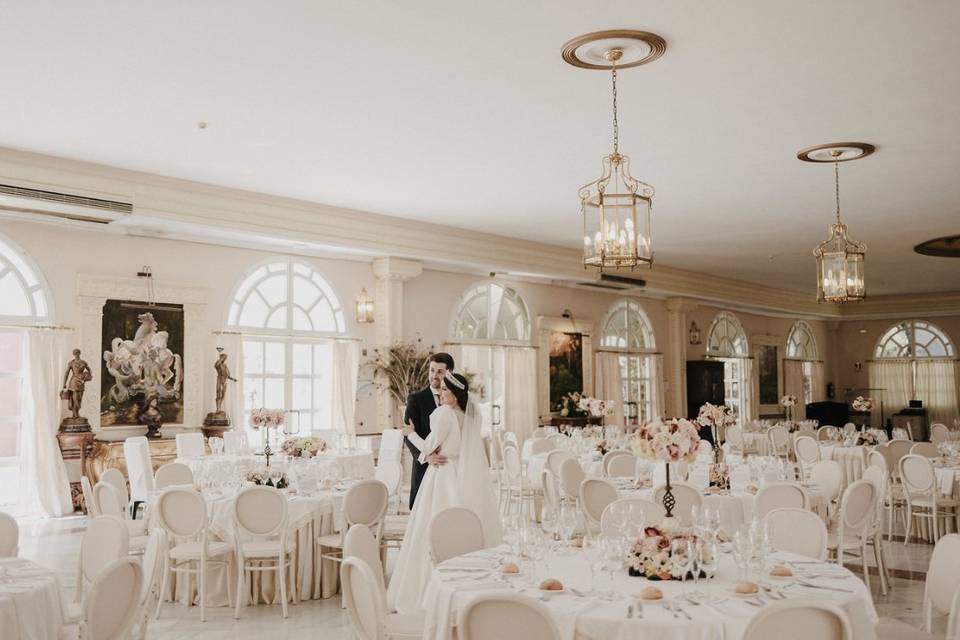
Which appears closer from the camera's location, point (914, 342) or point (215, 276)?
point (215, 276)

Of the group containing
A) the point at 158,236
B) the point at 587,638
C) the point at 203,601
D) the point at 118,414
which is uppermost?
the point at 158,236

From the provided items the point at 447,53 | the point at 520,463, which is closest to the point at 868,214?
the point at 520,463

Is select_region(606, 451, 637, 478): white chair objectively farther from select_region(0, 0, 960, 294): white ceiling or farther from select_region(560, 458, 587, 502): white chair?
select_region(0, 0, 960, 294): white ceiling

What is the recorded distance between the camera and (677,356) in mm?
19984

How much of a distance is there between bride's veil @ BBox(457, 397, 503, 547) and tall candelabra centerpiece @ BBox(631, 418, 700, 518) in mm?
1775

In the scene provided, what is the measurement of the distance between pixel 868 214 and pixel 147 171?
1026 cm

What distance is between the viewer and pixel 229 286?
1218 cm

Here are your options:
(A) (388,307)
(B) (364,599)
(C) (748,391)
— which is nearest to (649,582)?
(B) (364,599)

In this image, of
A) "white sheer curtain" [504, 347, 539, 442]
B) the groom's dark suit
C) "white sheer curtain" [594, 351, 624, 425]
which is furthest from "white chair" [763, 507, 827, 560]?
"white sheer curtain" [594, 351, 624, 425]

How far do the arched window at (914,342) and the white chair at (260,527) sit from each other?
24.0 metres

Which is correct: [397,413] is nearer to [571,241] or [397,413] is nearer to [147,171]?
[571,241]

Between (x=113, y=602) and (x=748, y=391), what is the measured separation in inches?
831

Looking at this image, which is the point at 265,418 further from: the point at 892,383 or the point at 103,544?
the point at 892,383

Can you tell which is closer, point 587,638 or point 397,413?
point 587,638
